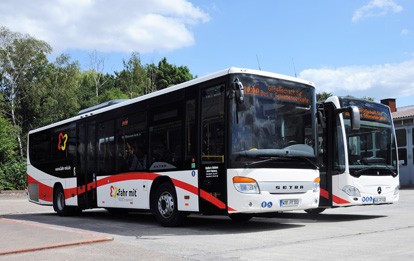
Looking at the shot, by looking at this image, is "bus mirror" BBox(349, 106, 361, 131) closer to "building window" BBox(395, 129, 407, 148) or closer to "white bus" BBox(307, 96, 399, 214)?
"white bus" BBox(307, 96, 399, 214)

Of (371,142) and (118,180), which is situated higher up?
(371,142)

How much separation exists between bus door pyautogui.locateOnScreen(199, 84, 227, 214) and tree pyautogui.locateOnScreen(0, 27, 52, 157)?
4812 cm

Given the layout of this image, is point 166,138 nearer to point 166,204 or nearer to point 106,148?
point 166,204

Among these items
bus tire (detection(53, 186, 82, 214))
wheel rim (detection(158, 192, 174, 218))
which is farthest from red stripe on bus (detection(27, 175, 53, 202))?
wheel rim (detection(158, 192, 174, 218))

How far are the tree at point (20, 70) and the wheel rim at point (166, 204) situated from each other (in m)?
46.5

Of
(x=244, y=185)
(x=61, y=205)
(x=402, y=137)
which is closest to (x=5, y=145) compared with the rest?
(x=61, y=205)

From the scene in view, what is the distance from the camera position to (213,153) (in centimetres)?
1053

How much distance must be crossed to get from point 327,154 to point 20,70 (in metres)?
50.5

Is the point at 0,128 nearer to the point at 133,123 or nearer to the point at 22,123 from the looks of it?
the point at 22,123

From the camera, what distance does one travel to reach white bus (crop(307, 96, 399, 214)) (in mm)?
13023

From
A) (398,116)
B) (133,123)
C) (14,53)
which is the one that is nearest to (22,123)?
(14,53)

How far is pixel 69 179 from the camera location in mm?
16766

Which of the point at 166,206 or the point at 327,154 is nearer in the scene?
the point at 166,206

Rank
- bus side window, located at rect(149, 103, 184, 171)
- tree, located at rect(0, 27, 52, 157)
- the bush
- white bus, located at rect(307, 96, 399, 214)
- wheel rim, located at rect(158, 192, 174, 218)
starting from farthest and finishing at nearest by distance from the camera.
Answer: tree, located at rect(0, 27, 52, 157) → the bush → white bus, located at rect(307, 96, 399, 214) → wheel rim, located at rect(158, 192, 174, 218) → bus side window, located at rect(149, 103, 184, 171)
